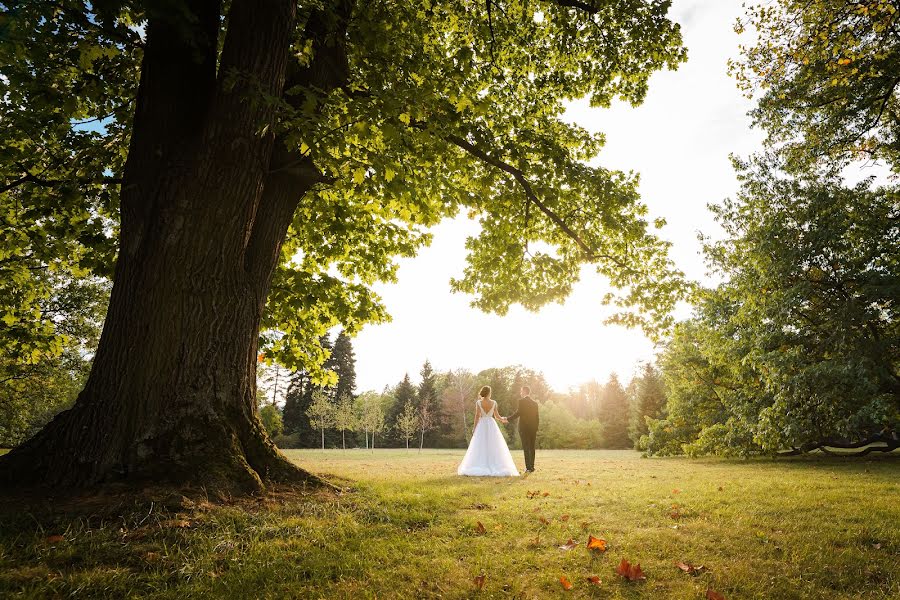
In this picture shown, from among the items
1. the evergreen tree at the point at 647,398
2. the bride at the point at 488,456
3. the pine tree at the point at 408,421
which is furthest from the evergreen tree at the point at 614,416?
the bride at the point at 488,456

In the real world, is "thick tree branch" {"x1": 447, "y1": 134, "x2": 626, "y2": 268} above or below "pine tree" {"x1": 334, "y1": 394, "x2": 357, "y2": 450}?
above

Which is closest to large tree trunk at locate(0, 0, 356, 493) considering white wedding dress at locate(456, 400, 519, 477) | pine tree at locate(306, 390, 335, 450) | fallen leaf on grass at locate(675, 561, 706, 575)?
fallen leaf on grass at locate(675, 561, 706, 575)

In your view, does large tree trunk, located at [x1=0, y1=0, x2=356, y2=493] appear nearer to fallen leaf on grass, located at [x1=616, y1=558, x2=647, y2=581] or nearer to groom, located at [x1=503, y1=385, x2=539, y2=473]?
fallen leaf on grass, located at [x1=616, y1=558, x2=647, y2=581]

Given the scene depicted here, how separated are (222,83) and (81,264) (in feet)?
17.7

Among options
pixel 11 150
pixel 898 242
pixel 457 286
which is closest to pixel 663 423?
pixel 898 242

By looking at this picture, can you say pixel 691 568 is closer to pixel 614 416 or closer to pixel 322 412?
pixel 322 412

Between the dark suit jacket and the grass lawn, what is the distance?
6.49 metres

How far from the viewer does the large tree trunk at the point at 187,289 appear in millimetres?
4711

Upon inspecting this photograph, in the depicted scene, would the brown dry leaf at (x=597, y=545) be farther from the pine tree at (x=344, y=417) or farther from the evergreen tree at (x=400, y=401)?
the evergreen tree at (x=400, y=401)

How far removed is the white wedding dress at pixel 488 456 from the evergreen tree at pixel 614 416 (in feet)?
174

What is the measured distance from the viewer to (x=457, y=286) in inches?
424

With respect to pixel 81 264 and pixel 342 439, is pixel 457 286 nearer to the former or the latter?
pixel 81 264

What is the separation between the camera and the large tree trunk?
4711mm

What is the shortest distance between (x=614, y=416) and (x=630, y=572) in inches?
2446
